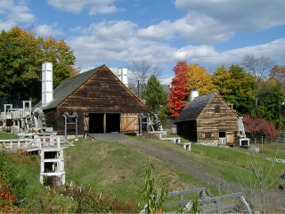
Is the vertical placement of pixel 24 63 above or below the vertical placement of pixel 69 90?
above

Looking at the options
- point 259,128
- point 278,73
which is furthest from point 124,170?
point 278,73

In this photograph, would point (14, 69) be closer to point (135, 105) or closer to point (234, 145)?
point (135, 105)

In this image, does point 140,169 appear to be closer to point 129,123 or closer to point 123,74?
point 129,123

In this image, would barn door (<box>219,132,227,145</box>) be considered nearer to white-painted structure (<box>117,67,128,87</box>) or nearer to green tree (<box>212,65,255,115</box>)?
→ white-painted structure (<box>117,67,128,87</box>)

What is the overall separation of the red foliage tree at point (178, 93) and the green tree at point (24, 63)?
15144mm

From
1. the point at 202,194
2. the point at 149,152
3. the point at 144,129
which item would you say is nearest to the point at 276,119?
the point at 144,129

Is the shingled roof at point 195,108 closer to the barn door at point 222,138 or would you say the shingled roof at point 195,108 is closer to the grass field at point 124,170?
the barn door at point 222,138

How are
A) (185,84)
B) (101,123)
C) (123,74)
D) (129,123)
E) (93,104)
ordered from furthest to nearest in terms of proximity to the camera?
(185,84) → (123,74) → (101,123) → (129,123) → (93,104)

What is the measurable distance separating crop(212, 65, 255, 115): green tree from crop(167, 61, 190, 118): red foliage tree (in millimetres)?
5172

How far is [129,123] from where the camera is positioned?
124ft

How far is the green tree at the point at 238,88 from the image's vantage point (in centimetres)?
6138

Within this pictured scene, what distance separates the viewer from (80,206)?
11.1 metres

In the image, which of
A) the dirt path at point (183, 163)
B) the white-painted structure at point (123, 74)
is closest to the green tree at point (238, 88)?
the white-painted structure at point (123, 74)

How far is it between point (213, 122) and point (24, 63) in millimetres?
23047
